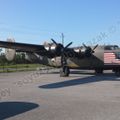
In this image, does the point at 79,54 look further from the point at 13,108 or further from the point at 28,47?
the point at 13,108

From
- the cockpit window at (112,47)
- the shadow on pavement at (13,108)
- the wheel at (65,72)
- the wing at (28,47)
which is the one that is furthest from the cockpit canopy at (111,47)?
the shadow on pavement at (13,108)

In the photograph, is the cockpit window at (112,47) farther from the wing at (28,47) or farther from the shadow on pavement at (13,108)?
the shadow on pavement at (13,108)

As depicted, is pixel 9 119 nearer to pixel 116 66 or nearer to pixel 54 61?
pixel 116 66

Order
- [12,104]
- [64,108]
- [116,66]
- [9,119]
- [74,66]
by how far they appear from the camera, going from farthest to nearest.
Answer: [74,66] → [116,66] → [12,104] → [64,108] → [9,119]

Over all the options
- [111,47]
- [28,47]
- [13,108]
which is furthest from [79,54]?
[13,108]

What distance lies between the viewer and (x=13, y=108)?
Answer: 9.90 metres

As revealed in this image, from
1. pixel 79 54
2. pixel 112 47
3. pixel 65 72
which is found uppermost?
pixel 112 47

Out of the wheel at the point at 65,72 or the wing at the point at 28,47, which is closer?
the wing at the point at 28,47

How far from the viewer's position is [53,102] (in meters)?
11.0

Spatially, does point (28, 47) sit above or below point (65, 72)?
above

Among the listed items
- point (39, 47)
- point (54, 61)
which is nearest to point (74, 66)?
point (54, 61)

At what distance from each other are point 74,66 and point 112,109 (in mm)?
17891

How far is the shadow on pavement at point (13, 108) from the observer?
29.2 feet

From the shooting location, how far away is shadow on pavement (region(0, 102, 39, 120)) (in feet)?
29.2
